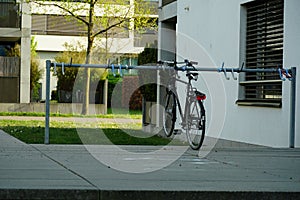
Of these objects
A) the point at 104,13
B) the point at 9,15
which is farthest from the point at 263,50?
the point at 9,15

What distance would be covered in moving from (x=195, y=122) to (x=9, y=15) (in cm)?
2538

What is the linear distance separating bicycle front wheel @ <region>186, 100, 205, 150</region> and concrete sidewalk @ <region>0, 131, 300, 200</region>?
0.51 m

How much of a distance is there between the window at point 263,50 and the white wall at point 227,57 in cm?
19

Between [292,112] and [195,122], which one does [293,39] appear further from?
[195,122]

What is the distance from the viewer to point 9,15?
1324 inches

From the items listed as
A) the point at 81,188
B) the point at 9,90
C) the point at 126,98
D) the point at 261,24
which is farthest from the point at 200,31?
the point at 9,90

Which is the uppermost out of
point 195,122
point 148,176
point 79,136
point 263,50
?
point 263,50

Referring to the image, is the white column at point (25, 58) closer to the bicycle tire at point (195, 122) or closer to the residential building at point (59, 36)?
the residential building at point (59, 36)

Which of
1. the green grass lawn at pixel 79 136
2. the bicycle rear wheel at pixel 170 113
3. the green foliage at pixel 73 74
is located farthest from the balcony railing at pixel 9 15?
the bicycle rear wheel at pixel 170 113

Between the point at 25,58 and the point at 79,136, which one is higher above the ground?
the point at 25,58

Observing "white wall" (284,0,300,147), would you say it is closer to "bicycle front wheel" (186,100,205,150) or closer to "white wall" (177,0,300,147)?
"white wall" (177,0,300,147)

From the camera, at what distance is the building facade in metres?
10.8

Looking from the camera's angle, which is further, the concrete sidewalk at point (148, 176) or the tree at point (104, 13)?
the tree at point (104, 13)

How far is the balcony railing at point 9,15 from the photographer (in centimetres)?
3306
